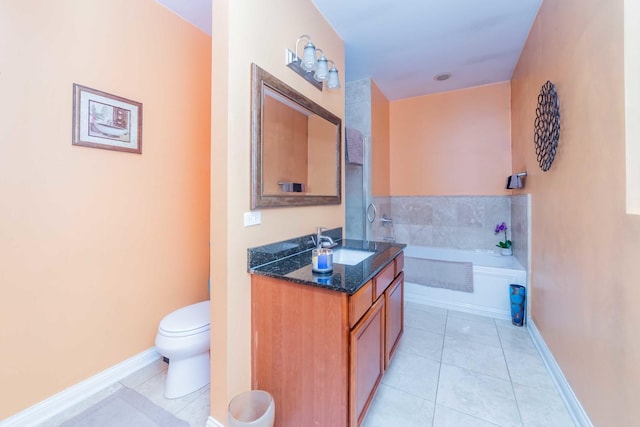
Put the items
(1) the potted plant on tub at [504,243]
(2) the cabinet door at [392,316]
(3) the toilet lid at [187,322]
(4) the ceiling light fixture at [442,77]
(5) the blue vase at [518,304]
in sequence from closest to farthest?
(3) the toilet lid at [187,322] → (2) the cabinet door at [392,316] → (5) the blue vase at [518,304] → (4) the ceiling light fixture at [442,77] → (1) the potted plant on tub at [504,243]

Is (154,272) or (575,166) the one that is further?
(154,272)

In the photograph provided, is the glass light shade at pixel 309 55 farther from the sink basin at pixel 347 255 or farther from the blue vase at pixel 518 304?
the blue vase at pixel 518 304

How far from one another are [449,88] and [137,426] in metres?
A: 4.35

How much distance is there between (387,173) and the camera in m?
3.74

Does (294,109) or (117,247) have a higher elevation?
(294,109)

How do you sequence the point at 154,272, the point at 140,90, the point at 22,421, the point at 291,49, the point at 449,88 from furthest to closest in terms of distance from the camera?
1. the point at 449,88
2. the point at 154,272
3. the point at 140,90
4. the point at 291,49
5. the point at 22,421

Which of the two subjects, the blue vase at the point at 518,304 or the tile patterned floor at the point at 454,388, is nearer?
the tile patterned floor at the point at 454,388

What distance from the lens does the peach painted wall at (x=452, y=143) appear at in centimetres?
329

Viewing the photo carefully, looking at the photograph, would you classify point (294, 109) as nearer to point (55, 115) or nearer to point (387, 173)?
point (55, 115)

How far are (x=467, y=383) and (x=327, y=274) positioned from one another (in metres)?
1.28

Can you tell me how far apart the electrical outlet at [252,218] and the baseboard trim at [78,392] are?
1.38 m

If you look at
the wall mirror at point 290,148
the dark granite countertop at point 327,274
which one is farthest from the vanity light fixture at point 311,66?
the dark granite countertop at point 327,274

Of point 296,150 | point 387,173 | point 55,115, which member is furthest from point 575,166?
point 55,115

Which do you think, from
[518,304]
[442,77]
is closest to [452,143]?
[442,77]
